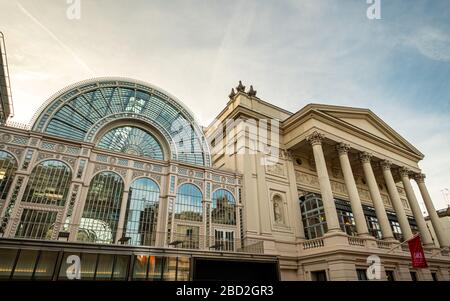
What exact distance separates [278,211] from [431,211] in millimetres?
18828

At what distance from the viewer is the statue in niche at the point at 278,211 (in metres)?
20.7

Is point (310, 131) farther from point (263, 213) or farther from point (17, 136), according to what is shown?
point (17, 136)

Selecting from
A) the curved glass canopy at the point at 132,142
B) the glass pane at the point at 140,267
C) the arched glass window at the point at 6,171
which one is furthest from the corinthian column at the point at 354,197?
the arched glass window at the point at 6,171

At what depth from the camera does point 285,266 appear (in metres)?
18.2

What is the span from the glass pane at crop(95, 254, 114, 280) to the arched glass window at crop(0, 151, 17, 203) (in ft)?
20.8

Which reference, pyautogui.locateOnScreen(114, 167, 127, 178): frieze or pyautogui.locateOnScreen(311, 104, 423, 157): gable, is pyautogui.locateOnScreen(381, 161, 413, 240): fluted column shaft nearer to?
pyautogui.locateOnScreen(311, 104, 423, 157): gable

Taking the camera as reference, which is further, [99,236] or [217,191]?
[217,191]

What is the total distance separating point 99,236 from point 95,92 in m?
10.9

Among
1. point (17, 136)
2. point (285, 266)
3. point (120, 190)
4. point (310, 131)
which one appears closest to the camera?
point (17, 136)

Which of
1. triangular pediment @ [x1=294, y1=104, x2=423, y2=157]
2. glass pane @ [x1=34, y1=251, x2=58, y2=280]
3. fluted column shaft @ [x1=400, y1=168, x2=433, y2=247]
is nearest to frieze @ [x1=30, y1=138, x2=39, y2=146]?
glass pane @ [x1=34, y1=251, x2=58, y2=280]

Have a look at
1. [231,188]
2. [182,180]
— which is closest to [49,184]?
[182,180]

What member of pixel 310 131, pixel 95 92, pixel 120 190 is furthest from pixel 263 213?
pixel 95 92

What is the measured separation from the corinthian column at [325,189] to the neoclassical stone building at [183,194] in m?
0.08

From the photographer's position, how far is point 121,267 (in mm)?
13297
